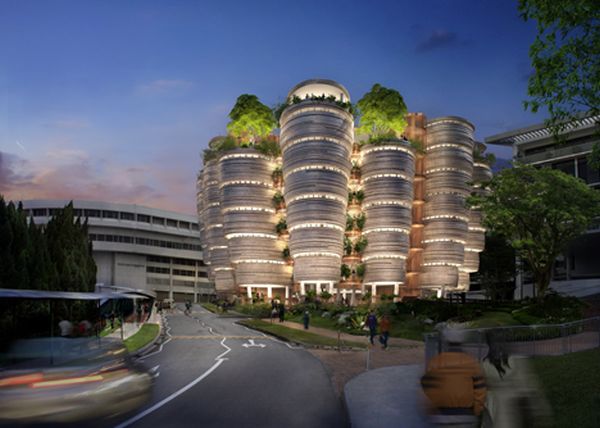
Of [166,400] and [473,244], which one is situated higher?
[473,244]

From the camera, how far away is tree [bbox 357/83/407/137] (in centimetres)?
8588

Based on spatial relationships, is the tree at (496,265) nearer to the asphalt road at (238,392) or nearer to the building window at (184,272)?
the asphalt road at (238,392)

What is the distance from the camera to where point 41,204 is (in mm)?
140125

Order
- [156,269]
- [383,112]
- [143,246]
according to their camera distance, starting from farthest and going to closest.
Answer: [156,269], [143,246], [383,112]

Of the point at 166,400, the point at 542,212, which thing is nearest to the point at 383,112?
the point at 542,212

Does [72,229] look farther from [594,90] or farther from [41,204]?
[41,204]

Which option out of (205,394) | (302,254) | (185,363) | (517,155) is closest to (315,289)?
(302,254)

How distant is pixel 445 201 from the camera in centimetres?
8931

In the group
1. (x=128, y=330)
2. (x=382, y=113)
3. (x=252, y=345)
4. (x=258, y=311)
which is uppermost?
(x=382, y=113)

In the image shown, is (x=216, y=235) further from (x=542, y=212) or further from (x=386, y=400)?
(x=386, y=400)

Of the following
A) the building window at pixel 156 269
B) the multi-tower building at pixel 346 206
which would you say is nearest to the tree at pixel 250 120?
the multi-tower building at pixel 346 206

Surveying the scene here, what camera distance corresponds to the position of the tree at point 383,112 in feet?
282

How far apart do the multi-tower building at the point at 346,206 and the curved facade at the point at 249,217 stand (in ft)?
0.47

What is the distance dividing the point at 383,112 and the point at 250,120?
20.5 metres
